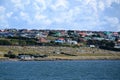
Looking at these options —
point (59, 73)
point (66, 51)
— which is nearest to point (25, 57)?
point (66, 51)

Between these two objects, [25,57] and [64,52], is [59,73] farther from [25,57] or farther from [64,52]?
[64,52]

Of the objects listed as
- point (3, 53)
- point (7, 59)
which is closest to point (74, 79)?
point (7, 59)

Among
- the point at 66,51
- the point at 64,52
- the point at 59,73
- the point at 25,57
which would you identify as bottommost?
the point at 25,57

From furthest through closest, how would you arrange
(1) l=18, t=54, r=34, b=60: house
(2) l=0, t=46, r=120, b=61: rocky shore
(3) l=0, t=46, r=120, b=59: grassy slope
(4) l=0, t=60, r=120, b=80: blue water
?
(3) l=0, t=46, r=120, b=59: grassy slope → (2) l=0, t=46, r=120, b=61: rocky shore → (1) l=18, t=54, r=34, b=60: house → (4) l=0, t=60, r=120, b=80: blue water

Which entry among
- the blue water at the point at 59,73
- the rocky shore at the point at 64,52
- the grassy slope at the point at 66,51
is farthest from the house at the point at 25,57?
the blue water at the point at 59,73

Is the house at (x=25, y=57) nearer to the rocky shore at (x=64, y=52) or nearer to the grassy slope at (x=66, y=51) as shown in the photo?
the rocky shore at (x=64, y=52)

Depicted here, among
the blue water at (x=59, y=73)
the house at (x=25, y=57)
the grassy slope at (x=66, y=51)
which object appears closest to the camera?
the blue water at (x=59, y=73)

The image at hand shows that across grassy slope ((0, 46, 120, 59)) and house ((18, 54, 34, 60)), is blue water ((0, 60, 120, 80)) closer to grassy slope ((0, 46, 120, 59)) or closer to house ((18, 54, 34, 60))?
house ((18, 54, 34, 60))

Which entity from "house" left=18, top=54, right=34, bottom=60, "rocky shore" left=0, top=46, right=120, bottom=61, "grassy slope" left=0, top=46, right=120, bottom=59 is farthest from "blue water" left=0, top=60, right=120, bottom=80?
"grassy slope" left=0, top=46, right=120, bottom=59

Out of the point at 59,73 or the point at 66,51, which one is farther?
the point at 66,51

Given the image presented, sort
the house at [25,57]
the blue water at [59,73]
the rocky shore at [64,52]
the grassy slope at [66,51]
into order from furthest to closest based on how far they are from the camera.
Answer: the grassy slope at [66,51], the rocky shore at [64,52], the house at [25,57], the blue water at [59,73]

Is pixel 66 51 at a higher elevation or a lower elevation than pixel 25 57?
higher

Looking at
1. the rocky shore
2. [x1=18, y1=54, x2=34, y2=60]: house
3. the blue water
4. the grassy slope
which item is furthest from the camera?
the grassy slope
